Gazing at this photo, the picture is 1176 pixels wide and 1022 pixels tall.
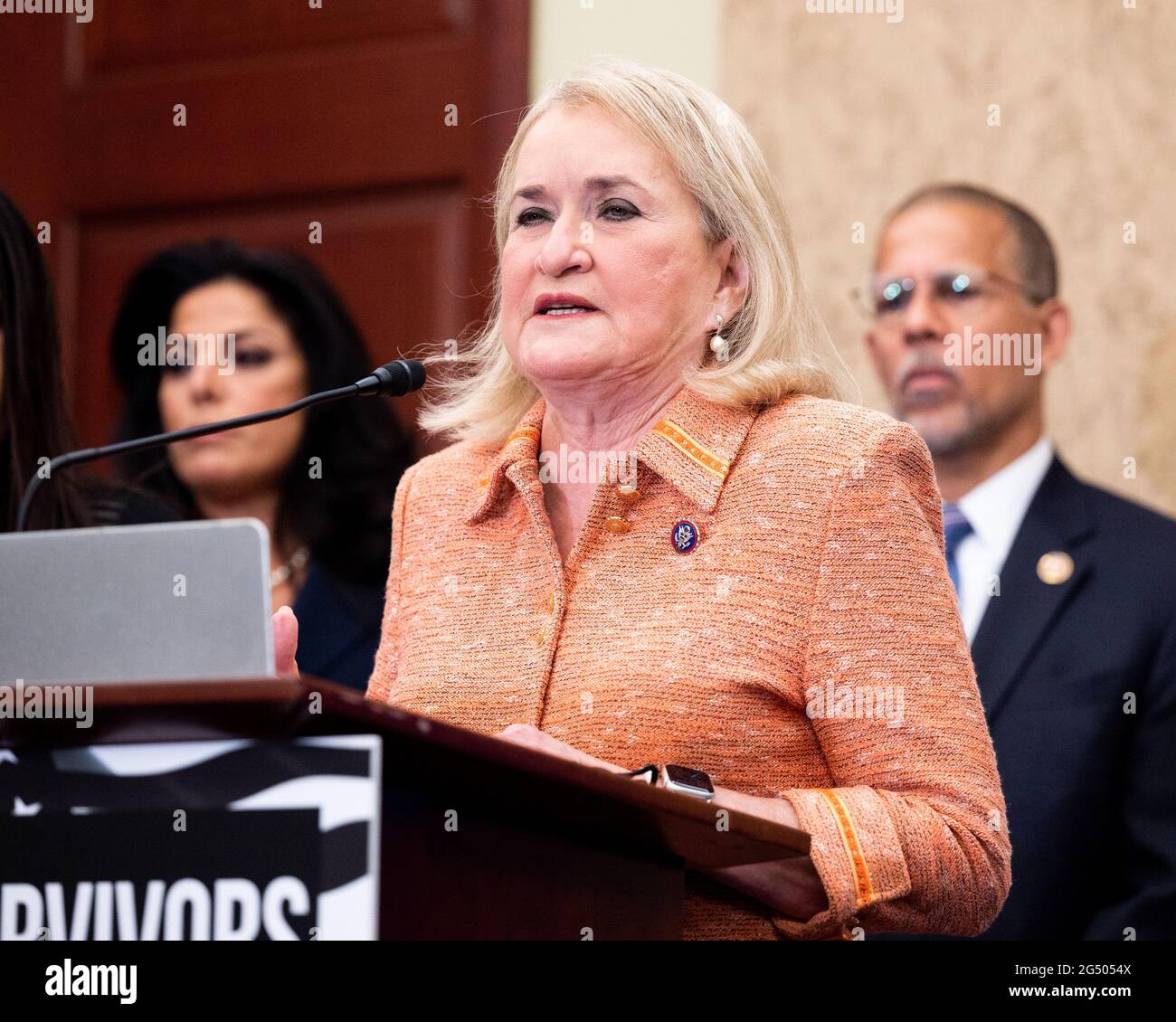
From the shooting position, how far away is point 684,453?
6.91ft

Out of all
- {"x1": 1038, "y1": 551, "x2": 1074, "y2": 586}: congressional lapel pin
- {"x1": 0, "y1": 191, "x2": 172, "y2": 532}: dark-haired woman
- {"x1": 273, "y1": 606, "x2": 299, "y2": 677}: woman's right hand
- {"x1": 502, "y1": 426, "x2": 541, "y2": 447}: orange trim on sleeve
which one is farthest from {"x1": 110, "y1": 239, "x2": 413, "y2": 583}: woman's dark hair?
{"x1": 273, "y1": 606, "x2": 299, "y2": 677}: woman's right hand

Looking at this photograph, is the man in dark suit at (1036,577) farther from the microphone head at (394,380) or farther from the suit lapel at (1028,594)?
the microphone head at (394,380)

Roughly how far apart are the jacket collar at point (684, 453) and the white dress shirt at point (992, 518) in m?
1.33

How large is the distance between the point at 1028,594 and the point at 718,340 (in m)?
1.26

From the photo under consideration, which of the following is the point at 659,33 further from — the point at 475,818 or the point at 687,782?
the point at 475,818

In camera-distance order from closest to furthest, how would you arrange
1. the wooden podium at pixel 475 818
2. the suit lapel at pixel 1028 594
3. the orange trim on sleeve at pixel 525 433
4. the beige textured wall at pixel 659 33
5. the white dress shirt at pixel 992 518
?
the wooden podium at pixel 475 818 < the orange trim on sleeve at pixel 525 433 < the suit lapel at pixel 1028 594 < the white dress shirt at pixel 992 518 < the beige textured wall at pixel 659 33

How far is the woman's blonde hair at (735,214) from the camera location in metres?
2.17

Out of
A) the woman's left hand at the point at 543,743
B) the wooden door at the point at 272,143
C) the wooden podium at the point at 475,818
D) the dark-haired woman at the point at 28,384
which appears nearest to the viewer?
the wooden podium at the point at 475,818

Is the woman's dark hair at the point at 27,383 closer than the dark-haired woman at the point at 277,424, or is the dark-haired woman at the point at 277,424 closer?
the woman's dark hair at the point at 27,383

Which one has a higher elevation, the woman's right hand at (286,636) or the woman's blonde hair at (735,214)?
the woman's blonde hair at (735,214)

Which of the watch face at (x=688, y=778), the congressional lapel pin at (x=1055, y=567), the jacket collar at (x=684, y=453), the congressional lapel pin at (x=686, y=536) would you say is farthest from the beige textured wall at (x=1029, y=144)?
the watch face at (x=688, y=778)

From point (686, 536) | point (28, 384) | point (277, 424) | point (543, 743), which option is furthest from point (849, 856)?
point (277, 424)

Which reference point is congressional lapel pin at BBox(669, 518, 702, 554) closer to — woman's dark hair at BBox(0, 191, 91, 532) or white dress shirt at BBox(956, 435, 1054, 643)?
woman's dark hair at BBox(0, 191, 91, 532)
